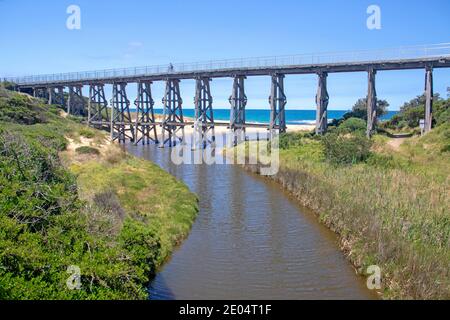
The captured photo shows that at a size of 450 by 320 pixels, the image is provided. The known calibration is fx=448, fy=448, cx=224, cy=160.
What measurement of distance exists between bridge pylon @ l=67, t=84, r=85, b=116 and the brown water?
43279mm

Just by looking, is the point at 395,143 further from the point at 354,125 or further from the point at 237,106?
the point at 237,106

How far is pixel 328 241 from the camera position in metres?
16.2

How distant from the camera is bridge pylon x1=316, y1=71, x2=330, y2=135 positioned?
3566 centimetres

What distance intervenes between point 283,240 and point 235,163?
64.4ft

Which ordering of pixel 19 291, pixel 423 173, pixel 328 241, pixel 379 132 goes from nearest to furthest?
pixel 19 291 → pixel 328 241 → pixel 423 173 → pixel 379 132

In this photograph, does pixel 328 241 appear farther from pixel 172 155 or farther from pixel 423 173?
pixel 172 155

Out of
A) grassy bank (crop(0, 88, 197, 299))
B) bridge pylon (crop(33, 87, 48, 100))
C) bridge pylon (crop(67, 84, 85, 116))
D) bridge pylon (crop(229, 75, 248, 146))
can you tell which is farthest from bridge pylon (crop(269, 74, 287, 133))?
bridge pylon (crop(33, 87, 48, 100))

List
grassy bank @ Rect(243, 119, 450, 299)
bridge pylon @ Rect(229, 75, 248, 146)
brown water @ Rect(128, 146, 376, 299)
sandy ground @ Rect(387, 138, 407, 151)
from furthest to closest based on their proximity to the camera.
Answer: bridge pylon @ Rect(229, 75, 248, 146)
sandy ground @ Rect(387, 138, 407, 151)
brown water @ Rect(128, 146, 376, 299)
grassy bank @ Rect(243, 119, 450, 299)

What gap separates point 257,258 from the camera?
14609 millimetres

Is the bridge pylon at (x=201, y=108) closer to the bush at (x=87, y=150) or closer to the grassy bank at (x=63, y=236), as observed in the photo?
the bush at (x=87, y=150)

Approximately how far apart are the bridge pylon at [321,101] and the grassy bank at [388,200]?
6209mm

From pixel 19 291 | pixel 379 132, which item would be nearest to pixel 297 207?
pixel 19 291

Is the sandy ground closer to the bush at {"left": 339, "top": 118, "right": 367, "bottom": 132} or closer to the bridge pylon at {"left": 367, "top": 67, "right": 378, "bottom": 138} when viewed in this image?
the bridge pylon at {"left": 367, "top": 67, "right": 378, "bottom": 138}

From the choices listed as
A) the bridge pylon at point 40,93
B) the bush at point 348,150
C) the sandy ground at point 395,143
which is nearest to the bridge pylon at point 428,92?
the sandy ground at point 395,143
